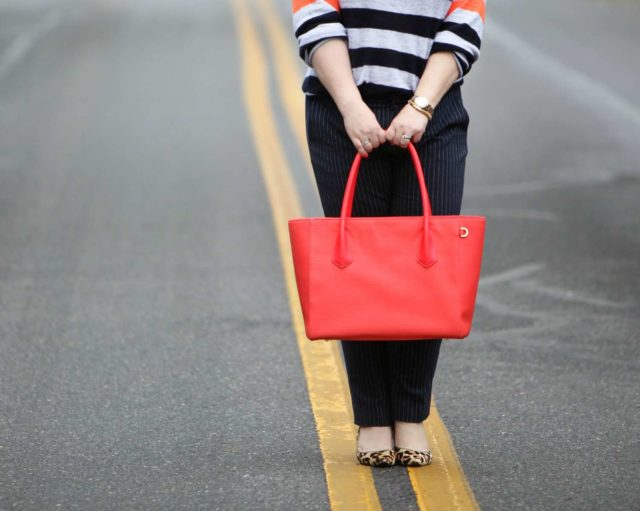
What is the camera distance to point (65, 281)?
7133 millimetres

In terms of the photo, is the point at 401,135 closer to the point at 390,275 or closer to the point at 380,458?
the point at 390,275

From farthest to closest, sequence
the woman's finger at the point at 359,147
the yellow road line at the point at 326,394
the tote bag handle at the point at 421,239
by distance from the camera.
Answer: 1. the yellow road line at the point at 326,394
2. the woman's finger at the point at 359,147
3. the tote bag handle at the point at 421,239

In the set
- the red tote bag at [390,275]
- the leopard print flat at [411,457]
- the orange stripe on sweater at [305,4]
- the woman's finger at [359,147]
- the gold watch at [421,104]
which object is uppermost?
the orange stripe on sweater at [305,4]

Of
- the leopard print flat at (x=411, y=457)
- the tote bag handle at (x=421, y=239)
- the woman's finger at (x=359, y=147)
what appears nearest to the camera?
the tote bag handle at (x=421, y=239)

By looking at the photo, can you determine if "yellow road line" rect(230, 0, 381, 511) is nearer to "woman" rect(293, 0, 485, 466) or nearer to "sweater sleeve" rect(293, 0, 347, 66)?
"woman" rect(293, 0, 485, 466)

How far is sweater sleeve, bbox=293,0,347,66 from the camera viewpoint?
A: 3.94 m

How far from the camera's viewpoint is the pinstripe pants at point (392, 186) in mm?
4043

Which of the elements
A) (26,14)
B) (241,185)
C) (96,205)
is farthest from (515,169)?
(26,14)

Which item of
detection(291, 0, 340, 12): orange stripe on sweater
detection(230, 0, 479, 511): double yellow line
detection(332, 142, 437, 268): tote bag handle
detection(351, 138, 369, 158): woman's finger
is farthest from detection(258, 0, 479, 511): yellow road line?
detection(291, 0, 340, 12): orange stripe on sweater

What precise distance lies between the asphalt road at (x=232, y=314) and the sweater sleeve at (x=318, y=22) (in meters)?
1.27

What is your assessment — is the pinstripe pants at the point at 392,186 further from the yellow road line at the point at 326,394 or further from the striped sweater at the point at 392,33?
the yellow road line at the point at 326,394

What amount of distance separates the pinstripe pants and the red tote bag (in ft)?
0.73

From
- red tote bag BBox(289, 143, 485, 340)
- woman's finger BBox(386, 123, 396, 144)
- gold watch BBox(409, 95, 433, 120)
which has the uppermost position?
gold watch BBox(409, 95, 433, 120)

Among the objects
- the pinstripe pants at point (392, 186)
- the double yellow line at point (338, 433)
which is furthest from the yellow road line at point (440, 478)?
the pinstripe pants at point (392, 186)
